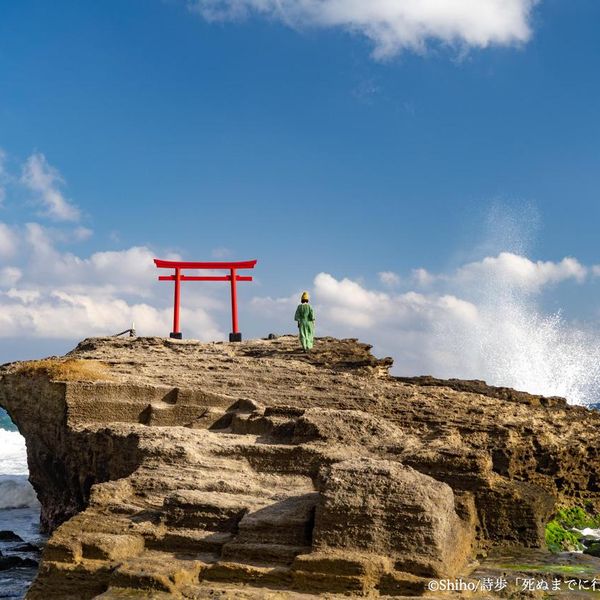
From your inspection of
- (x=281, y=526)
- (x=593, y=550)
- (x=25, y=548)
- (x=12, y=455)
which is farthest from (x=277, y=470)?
(x=12, y=455)

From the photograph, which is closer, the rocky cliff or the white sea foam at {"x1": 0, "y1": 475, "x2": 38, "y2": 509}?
the rocky cliff

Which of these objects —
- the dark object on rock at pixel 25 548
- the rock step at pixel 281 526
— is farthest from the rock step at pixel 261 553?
the dark object on rock at pixel 25 548

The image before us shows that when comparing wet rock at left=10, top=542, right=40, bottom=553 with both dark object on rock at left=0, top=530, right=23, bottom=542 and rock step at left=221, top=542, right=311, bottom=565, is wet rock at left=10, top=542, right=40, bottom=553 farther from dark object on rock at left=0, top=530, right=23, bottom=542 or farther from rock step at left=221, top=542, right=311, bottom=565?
rock step at left=221, top=542, right=311, bottom=565

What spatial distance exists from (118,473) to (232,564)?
5388mm

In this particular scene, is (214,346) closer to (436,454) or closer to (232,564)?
(436,454)

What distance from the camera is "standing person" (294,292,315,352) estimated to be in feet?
66.0

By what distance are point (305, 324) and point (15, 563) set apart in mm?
9203

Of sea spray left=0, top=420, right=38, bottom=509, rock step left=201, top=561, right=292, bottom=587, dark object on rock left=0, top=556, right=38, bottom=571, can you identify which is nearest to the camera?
rock step left=201, top=561, right=292, bottom=587

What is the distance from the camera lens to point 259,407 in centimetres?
1452

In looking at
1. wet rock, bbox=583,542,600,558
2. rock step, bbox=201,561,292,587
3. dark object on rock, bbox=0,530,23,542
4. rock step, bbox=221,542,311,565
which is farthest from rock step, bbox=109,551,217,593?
dark object on rock, bbox=0,530,23,542

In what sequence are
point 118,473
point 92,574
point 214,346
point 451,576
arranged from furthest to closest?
1. point 214,346
2. point 118,473
3. point 92,574
4. point 451,576

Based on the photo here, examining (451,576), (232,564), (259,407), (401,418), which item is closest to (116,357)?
(259,407)

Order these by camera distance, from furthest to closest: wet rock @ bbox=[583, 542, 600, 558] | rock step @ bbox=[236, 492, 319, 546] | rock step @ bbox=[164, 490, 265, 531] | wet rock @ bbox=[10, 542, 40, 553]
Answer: wet rock @ bbox=[10, 542, 40, 553] < wet rock @ bbox=[583, 542, 600, 558] < rock step @ bbox=[164, 490, 265, 531] < rock step @ bbox=[236, 492, 319, 546]

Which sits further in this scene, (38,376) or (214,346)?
(214,346)
